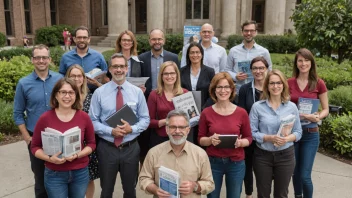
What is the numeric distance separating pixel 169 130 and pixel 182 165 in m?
0.39

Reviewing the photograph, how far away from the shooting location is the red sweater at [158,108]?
4.47 m

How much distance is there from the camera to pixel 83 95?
172 inches

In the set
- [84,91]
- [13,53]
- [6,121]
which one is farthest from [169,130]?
[13,53]

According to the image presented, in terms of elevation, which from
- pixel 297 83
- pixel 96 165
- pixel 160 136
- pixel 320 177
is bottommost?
pixel 320 177

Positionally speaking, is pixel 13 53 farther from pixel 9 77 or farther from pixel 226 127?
pixel 226 127

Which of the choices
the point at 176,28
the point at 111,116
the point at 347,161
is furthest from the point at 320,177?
the point at 176,28

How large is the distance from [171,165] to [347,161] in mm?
4792

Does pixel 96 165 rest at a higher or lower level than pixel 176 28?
lower

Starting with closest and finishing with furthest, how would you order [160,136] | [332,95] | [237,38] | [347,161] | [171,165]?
[171,165] → [160,136] → [347,161] → [332,95] → [237,38]

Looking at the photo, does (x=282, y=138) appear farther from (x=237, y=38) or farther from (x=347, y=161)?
(x=237, y=38)

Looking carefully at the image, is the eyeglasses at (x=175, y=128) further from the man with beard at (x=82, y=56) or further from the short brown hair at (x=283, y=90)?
the man with beard at (x=82, y=56)

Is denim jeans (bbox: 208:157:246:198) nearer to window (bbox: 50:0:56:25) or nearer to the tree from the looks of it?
the tree

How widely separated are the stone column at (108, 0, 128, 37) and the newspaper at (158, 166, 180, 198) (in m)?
23.4

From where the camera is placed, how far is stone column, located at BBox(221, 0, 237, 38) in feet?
90.5
